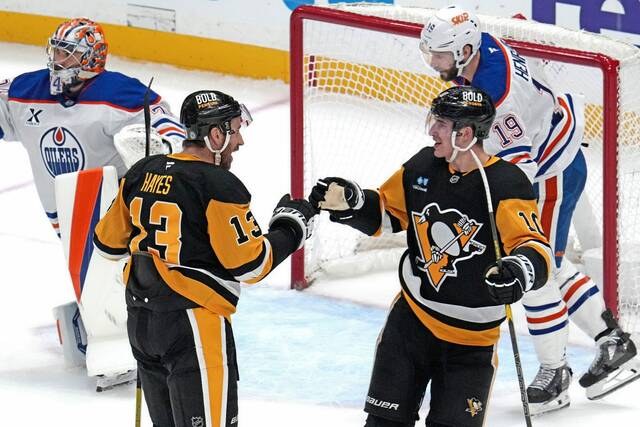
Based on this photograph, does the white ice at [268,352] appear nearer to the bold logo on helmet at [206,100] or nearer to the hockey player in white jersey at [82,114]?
the hockey player in white jersey at [82,114]

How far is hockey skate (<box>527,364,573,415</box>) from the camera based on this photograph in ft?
15.4

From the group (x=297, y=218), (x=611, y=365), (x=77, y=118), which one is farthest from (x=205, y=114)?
(x=611, y=365)

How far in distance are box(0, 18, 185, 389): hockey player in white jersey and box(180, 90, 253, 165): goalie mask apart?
1.16m

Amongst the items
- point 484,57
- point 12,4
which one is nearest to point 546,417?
point 484,57

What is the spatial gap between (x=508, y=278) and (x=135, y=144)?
1725 mm

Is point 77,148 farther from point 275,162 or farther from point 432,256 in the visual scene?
point 275,162

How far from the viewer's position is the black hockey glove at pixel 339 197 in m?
3.83

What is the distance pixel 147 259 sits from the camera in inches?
143

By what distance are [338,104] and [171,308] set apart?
2773mm

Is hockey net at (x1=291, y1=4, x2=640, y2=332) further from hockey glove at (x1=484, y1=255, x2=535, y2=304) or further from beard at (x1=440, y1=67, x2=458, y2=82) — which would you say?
hockey glove at (x1=484, y1=255, x2=535, y2=304)

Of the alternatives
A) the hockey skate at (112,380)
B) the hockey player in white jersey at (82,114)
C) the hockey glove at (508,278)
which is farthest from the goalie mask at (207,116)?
the hockey skate at (112,380)

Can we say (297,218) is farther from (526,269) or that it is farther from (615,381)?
(615,381)

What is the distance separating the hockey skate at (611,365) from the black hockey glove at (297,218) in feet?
4.56

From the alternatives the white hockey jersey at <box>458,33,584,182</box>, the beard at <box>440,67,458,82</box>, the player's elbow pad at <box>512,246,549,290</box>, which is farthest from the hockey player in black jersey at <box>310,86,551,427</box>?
the beard at <box>440,67,458,82</box>
